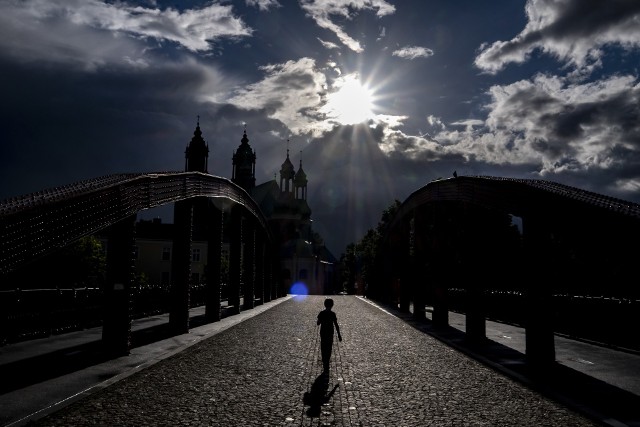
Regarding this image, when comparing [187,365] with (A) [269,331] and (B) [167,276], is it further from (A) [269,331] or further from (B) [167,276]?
(B) [167,276]

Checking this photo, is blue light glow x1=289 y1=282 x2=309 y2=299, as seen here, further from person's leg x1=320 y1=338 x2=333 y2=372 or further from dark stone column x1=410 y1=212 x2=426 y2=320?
person's leg x1=320 y1=338 x2=333 y2=372

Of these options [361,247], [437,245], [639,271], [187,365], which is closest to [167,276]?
[361,247]

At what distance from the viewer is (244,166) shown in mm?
113125

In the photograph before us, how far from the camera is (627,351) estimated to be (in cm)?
1425

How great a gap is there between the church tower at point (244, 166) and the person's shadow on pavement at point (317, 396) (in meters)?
103

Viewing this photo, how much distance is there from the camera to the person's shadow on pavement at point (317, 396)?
7.52 meters

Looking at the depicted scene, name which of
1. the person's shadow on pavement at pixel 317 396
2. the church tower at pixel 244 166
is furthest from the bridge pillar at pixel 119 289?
the church tower at pixel 244 166

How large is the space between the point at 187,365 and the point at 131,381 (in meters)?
1.95

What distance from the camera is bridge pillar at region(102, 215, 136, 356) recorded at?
42.7 feet

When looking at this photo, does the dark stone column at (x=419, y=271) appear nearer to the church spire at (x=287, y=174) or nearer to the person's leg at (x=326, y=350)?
the person's leg at (x=326, y=350)

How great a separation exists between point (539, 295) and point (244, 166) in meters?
103

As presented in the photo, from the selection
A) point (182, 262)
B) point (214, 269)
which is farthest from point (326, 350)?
point (214, 269)

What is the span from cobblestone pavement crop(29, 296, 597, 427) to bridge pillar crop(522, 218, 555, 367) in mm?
1622

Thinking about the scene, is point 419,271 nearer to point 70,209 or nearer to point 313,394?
point 313,394
